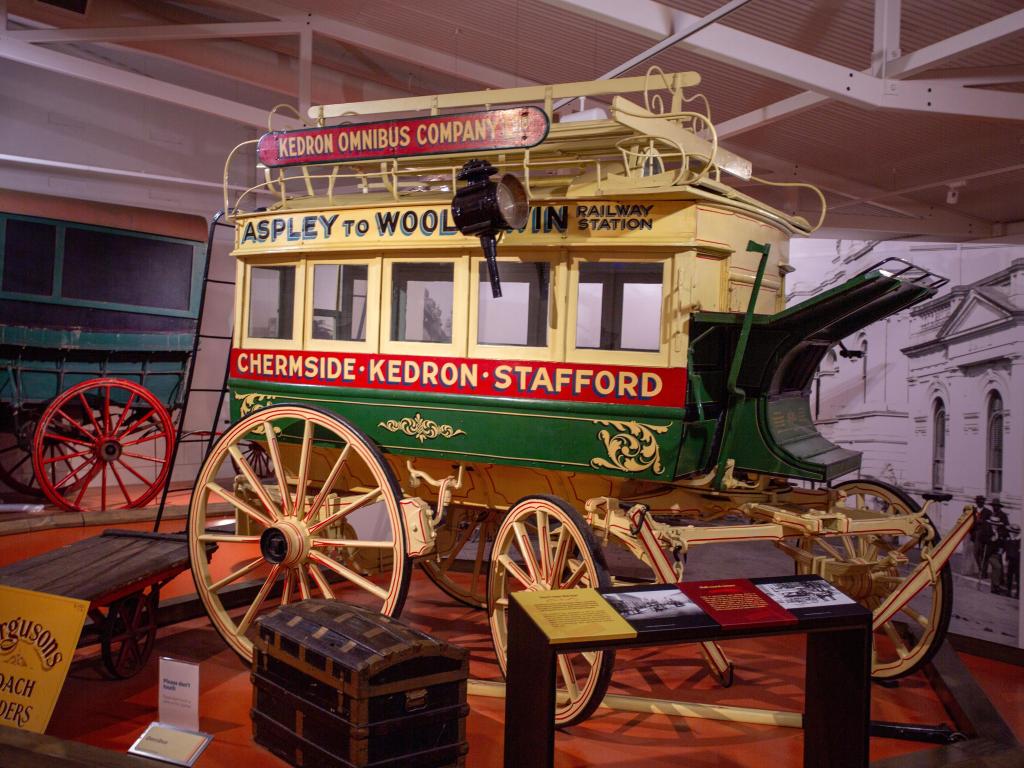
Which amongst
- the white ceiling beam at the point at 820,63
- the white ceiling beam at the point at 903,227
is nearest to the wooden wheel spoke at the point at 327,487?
the white ceiling beam at the point at 820,63

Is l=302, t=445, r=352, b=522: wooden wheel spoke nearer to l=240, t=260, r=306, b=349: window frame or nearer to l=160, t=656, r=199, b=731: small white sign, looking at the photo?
l=240, t=260, r=306, b=349: window frame

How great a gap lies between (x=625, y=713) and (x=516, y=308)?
188 cm

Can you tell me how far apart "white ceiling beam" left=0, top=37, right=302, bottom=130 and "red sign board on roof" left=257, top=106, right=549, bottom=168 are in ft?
8.76

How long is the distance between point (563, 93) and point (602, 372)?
1264 millimetres

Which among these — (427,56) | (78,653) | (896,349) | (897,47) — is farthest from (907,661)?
(427,56)

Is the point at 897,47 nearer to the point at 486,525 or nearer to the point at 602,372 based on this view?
the point at 602,372

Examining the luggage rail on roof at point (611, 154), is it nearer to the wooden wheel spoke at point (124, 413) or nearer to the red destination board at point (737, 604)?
the red destination board at point (737, 604)

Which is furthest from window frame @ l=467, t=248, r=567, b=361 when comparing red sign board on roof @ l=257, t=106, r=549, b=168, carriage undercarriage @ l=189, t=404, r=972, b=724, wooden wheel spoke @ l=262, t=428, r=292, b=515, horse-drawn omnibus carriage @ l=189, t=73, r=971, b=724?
wooden wheel spoke @ l=262, t=428, r=292, b=515

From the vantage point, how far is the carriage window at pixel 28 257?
23.3 feet

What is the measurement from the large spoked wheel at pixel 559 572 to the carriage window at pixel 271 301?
5.44 ft

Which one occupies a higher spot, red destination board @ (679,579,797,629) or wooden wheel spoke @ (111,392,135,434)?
wooden wheel spoke @ (111,392,135,434)

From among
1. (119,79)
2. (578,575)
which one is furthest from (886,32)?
(119,79)

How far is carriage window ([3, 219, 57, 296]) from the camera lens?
23.3ft

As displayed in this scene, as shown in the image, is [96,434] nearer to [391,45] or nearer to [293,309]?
[293,309]
